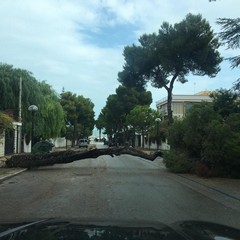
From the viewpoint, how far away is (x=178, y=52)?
134ft

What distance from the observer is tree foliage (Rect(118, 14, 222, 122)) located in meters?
40.5

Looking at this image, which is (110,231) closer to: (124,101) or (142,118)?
(142,118)

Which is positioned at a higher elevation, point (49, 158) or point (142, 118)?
point (142, 118)

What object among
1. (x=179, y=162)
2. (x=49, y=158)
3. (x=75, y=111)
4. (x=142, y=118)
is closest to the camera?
(x=179, y=162)

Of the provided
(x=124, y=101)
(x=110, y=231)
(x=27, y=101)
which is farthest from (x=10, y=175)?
(x=124, y=101)

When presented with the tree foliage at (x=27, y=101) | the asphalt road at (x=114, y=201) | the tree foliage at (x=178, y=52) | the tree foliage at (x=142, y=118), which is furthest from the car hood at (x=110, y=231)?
the tree foliage at (x=142, y=118)

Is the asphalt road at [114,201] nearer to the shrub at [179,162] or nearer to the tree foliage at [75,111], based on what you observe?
the shrub at [179,162]

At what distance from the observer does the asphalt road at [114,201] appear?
11.8m

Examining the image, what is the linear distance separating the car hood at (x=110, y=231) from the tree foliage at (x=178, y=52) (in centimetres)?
3443

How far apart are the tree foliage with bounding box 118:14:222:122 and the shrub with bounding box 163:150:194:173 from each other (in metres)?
13.9

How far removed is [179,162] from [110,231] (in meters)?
22.6

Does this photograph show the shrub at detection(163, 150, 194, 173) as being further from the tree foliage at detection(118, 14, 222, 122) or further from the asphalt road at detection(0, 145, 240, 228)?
the tree foliage at detection(118, 14, 222, 122)

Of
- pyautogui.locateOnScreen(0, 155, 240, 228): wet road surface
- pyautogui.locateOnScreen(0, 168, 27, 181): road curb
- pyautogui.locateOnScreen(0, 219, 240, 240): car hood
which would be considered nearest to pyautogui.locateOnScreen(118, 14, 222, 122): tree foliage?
pyautogui.locateOnScreen(0, 168, 27, 181): road curb

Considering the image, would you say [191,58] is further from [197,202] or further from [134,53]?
[197,202]
